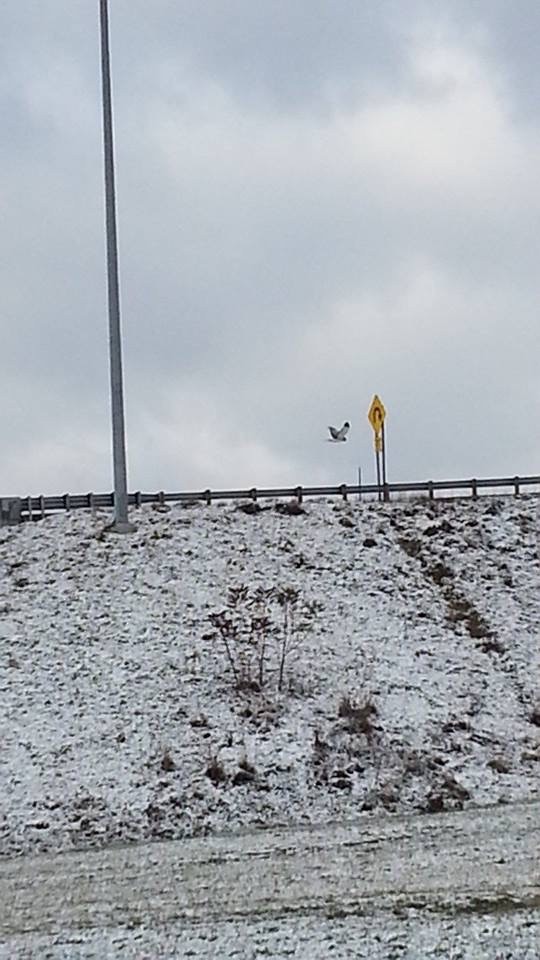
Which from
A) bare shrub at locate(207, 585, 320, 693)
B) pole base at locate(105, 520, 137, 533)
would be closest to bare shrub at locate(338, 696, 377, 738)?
bare shrub at locate(207, 585, 320, 693)

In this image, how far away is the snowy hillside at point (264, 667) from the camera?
47.9 ft

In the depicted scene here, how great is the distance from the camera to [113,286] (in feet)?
79.3

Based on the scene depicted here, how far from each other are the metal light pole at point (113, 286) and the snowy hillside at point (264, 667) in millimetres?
1869

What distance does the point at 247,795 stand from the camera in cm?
1452

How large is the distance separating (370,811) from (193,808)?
2167 millimetres

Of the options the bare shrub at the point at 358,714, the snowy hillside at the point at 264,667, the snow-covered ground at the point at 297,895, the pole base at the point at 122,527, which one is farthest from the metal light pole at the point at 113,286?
the snow-covered ground at the point at 297,895

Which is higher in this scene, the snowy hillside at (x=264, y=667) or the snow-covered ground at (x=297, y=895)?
the snowy hillside at (x=264, y=667)

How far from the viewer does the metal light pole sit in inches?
952

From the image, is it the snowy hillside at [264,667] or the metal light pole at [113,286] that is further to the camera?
the metal light pole at [113,286]

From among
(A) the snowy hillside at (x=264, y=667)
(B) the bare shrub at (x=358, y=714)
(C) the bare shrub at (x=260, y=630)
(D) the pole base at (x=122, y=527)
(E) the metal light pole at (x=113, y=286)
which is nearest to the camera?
(A) the snowy hillside at (x=264, y=667)

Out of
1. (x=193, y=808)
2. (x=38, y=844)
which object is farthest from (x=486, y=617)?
(x=38, y=844)

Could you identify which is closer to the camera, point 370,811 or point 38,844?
point 38,844

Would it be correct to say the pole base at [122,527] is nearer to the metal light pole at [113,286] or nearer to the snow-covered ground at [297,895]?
the metal light pole at [113,286]

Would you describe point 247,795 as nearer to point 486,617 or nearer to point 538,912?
point 538,912
